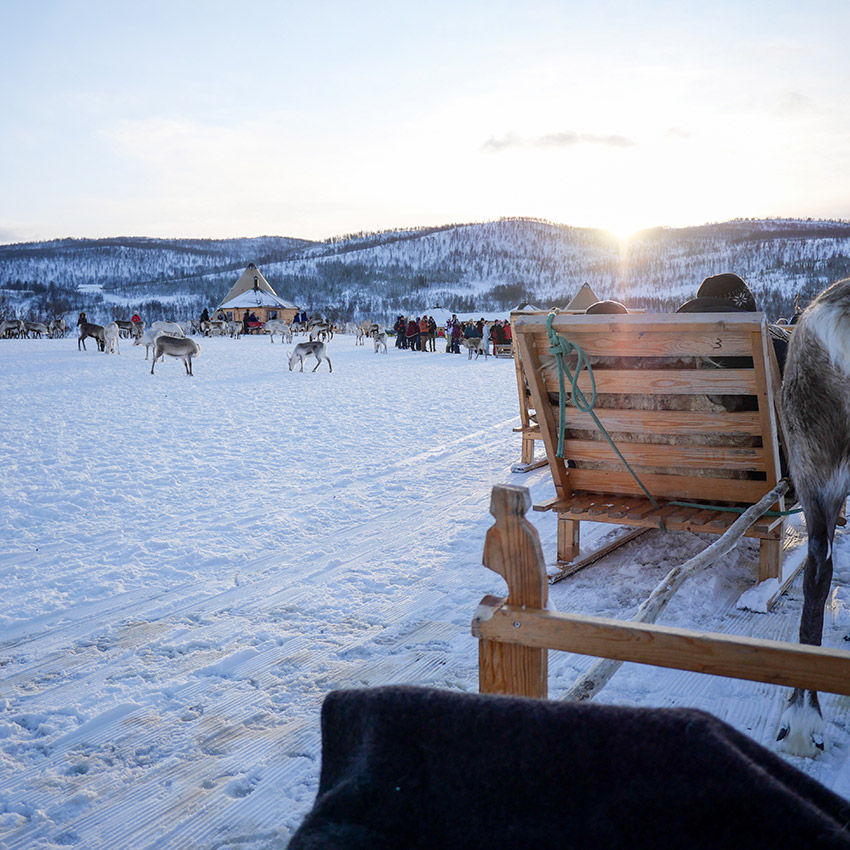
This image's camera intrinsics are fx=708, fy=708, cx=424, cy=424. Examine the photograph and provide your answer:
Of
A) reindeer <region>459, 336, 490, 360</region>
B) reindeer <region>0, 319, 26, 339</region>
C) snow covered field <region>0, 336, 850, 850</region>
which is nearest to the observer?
snow covered field <region>0, 336, 850, 850</region>

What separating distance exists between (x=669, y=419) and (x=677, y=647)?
9.15 ft

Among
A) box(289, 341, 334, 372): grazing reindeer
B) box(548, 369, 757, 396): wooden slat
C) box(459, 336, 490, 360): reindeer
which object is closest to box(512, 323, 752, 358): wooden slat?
box(548, 369, 757, 396): wooden slat

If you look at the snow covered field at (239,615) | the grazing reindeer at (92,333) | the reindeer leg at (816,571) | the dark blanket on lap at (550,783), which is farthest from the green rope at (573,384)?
the grazing reindeer at (92,333)

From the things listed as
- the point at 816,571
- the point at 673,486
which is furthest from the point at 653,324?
the point at 816,571

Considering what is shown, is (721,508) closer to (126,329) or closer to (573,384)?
(573,384)

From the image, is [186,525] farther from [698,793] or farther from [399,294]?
[399,294]

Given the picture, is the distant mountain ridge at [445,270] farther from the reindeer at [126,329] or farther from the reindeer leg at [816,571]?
the reindeer leg at [816,571]

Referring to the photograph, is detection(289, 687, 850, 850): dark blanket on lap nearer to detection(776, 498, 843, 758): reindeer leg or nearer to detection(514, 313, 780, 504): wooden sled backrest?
detection(776, 498, 843, 758): reindeer leg

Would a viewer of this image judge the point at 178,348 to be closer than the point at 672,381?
No

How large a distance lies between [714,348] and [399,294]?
131 meters

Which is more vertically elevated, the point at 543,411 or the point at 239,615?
the point at 543,411

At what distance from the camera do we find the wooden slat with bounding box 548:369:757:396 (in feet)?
11.9

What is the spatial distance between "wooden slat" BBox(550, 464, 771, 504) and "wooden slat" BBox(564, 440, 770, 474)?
3.1 inches

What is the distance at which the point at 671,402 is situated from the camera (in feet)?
12.8
